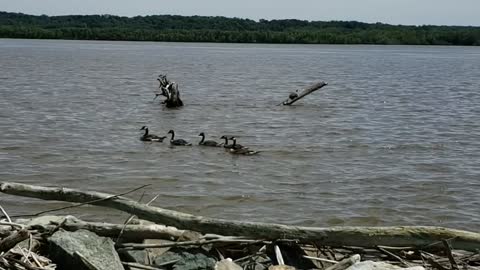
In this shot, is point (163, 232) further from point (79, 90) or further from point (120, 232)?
point (79, 90)

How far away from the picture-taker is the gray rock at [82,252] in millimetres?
5168

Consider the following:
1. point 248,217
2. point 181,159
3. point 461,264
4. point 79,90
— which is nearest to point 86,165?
point 181,159

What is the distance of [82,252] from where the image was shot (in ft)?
17.2

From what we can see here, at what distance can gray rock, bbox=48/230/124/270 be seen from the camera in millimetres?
5168

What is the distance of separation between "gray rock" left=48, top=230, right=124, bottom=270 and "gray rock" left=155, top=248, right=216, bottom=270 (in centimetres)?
43

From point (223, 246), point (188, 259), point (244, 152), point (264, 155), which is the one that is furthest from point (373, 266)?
point (264, 155)

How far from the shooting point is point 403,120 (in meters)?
21.8

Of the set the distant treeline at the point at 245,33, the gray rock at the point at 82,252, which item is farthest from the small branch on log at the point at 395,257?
the distant treeline at the point at 245,33

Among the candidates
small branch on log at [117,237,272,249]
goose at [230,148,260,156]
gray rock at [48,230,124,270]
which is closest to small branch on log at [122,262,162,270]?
gray rock at [48,230,124,270]

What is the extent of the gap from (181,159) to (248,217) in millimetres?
4748

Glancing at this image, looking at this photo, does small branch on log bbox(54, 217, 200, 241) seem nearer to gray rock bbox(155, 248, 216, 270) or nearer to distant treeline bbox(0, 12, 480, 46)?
gray rock bbox(155, 248, 216, 270)

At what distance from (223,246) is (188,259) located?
1.22 ft

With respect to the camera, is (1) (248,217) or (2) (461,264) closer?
(2) (461,264)

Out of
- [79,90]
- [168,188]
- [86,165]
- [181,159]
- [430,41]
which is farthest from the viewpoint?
[430,41]
